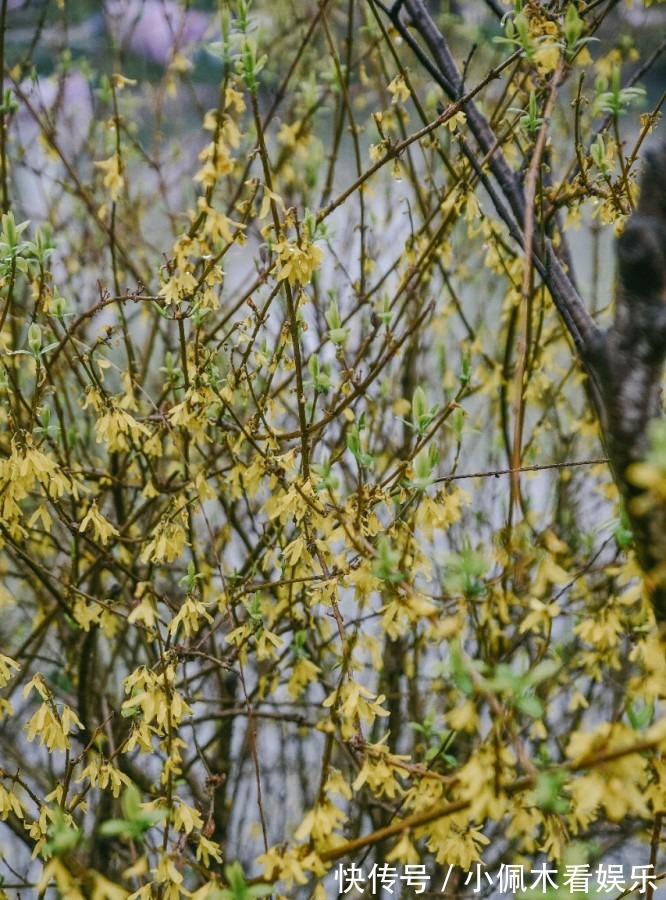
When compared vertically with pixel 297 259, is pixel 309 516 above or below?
below

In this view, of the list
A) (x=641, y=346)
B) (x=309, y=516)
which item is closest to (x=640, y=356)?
(x=641, y=346)

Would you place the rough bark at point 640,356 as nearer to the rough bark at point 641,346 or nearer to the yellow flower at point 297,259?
the rough bark at point 641,346

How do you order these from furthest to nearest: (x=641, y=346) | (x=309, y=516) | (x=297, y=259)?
(x=309, y=516) < (x=297, y=259) < (x=641, y=346)

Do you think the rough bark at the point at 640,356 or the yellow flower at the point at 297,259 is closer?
the rough bark at the point at 640,356

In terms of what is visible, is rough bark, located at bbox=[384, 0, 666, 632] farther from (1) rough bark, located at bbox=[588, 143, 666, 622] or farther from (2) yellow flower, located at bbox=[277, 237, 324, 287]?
(2) yellow flower, located at bbox=[277, 237, 324, 287]

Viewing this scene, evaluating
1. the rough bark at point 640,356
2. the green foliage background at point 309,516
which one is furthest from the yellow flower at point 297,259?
the rough bark at point 640,356

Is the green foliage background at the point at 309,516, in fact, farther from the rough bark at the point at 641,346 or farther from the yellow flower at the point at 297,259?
the rough bark at the point at 641,346

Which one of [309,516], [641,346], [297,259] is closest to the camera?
[641,346]

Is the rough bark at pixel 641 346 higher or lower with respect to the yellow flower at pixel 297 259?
lower

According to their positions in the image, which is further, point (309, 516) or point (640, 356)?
point (309, 516)

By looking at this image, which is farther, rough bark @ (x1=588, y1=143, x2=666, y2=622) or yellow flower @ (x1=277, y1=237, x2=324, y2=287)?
yellow flower @ (x1=277, y1=237, x2=324, y2=287)

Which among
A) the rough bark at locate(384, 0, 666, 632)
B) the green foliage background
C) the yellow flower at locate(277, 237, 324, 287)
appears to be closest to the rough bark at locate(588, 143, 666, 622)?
the rough bark at locate(384, 0, 666, 632)

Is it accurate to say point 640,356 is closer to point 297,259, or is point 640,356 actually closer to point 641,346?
point 641,346

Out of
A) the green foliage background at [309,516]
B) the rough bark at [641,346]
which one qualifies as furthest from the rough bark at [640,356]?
the green foliage background at [309,516]
